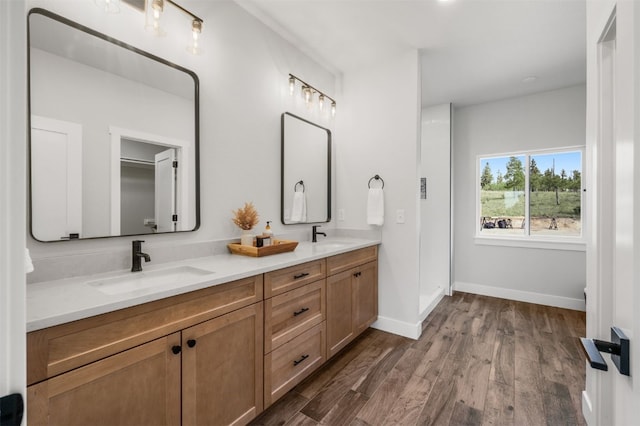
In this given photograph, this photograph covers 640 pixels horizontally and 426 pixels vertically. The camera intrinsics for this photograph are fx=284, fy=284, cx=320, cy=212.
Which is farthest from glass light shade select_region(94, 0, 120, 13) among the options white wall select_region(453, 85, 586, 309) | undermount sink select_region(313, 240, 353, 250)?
white wall select_region(453, 85, 586, 309)

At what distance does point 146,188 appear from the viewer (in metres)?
1.63

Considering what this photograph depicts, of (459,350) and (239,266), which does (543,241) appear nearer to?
(459,350)

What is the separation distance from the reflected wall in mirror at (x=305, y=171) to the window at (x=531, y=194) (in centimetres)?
253

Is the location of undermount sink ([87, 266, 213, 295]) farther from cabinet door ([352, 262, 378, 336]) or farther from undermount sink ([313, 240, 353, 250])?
cabinet door ([352, 262, 378, 336])

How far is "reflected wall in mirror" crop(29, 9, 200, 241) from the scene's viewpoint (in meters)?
1.28

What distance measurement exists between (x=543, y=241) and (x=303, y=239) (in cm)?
320

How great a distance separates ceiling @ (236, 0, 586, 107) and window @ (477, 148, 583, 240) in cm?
97

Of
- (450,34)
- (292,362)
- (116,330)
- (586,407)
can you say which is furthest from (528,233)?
(116,330)

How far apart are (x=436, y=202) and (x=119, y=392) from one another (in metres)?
4.00

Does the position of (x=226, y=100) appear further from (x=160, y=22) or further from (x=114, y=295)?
(x=114, y=295)

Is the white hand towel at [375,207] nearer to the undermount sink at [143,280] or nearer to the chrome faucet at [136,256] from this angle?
the undermount sink at [143,280]

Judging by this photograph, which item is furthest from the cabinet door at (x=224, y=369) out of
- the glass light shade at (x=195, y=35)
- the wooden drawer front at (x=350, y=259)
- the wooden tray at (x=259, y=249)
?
the glass light shade at (x=195, y=35)

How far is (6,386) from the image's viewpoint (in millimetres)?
414

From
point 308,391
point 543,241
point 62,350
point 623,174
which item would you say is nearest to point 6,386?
point 62,350
